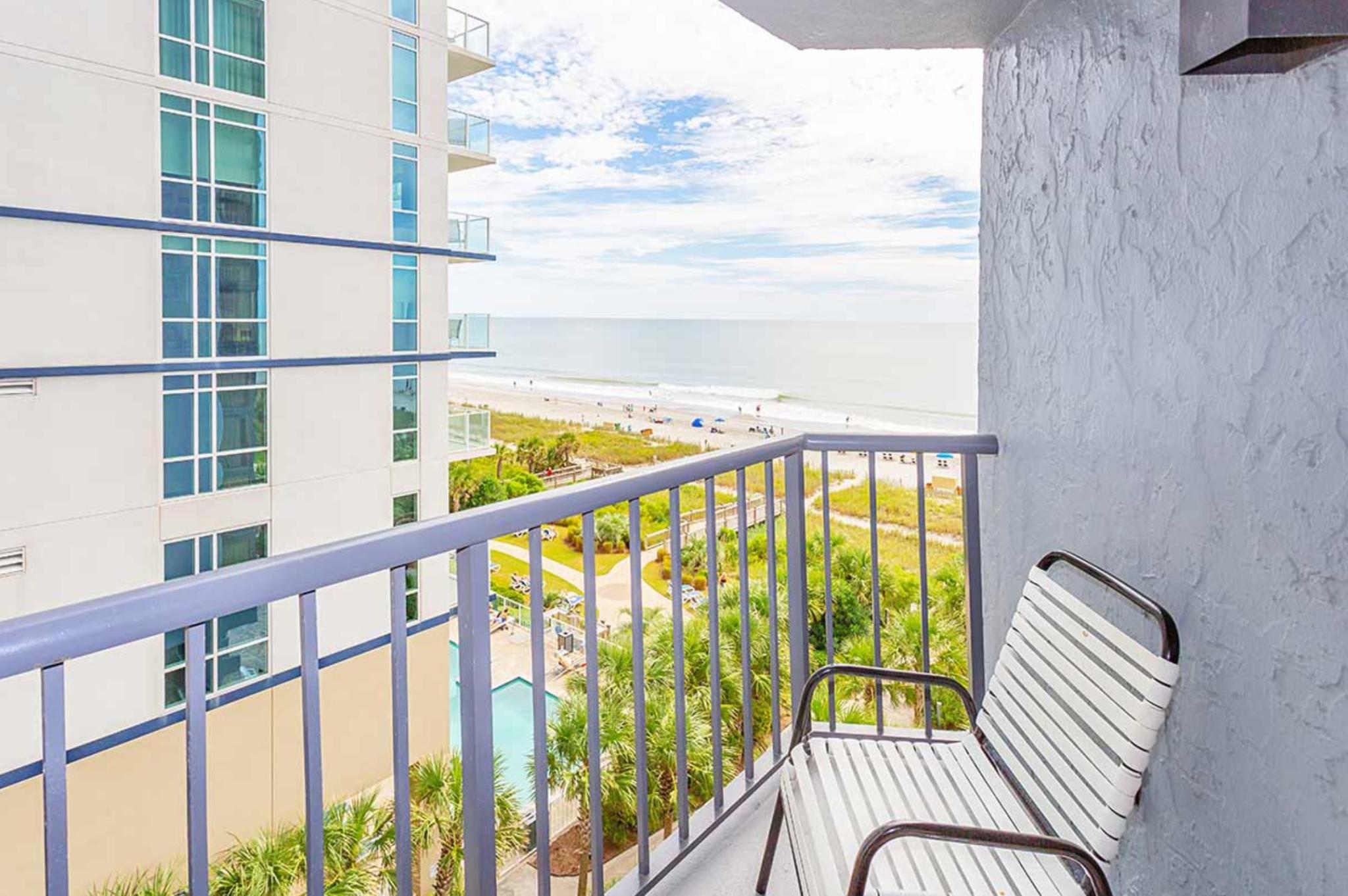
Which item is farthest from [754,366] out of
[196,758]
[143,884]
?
[196,758]

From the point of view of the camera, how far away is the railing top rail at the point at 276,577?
0.65m

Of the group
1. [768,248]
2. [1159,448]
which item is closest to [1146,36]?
[1159,448]

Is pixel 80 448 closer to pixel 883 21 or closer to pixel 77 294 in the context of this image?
pixel 77 294

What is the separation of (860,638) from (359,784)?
11.9 ft

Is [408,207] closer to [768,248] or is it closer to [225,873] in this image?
[225,873]

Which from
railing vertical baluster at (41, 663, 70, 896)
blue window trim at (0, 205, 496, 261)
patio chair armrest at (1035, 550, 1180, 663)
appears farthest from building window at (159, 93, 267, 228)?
patio chair armrest at (1035, 550, 1180, 663)

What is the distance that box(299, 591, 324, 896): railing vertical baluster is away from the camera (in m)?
0.91

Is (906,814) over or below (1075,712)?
below

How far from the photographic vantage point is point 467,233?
6559 mm

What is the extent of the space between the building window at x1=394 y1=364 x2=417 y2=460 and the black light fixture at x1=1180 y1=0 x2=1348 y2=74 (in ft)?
20.0

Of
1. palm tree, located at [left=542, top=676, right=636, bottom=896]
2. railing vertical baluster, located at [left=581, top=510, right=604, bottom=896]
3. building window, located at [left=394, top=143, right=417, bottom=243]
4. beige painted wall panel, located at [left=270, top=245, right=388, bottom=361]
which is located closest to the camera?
railing vertical baluster, located at [left=581, top=510, right=604, bottom=896]

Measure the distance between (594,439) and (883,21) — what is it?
6.57m

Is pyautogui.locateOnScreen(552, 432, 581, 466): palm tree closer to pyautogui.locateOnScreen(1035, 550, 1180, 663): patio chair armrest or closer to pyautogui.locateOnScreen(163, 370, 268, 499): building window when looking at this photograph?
pyautogui.locateOnScreen(163, 370, 268, 499): building window

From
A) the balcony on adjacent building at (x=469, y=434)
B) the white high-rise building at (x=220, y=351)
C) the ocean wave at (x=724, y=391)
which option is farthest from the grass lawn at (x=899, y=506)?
the ocean wave at (x=724, y=391)
